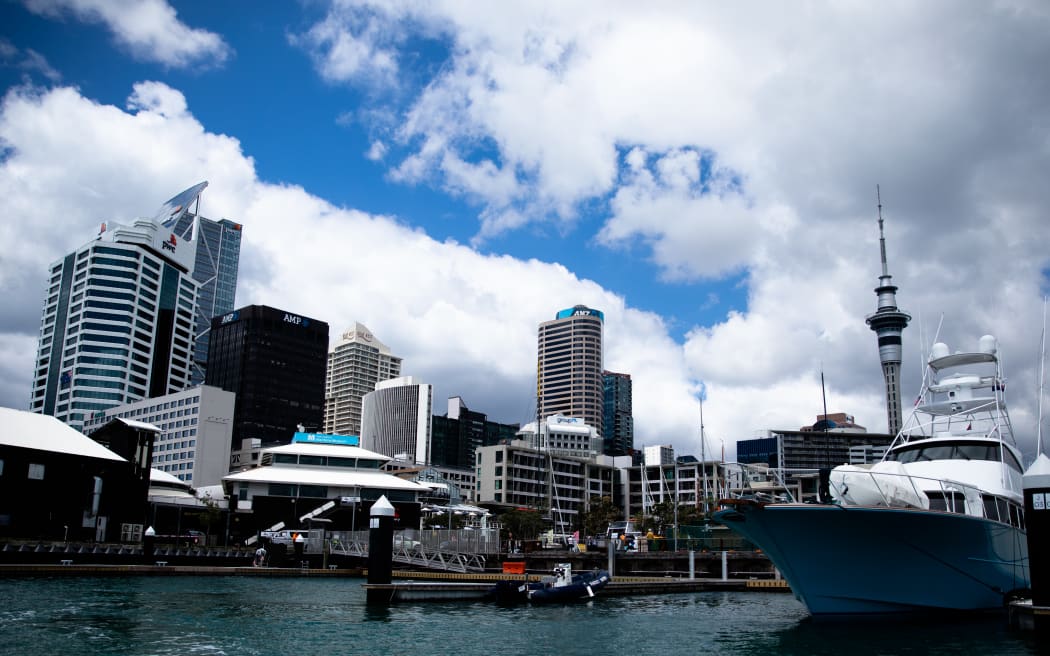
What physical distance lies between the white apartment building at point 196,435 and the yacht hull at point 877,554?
15498 cm

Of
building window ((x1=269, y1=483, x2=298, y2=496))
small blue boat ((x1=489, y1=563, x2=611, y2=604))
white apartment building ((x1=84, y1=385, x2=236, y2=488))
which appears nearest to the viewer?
small blue boat ((x1=489, y1=563, x2=611, y2=604))

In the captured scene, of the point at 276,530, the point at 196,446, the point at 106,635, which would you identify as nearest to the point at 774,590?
the point at 106,635

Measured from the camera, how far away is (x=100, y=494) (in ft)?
263

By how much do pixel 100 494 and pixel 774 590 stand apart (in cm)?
6089

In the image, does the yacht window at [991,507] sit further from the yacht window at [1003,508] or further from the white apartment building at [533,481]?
the white apartment building at [533,481]

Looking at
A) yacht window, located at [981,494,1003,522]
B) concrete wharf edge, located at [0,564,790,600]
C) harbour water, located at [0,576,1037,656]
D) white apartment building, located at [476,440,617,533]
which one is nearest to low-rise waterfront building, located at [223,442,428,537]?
concrete wharf edge, located at [0,564,790,600]

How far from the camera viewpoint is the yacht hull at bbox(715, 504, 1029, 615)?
32750 millimetres

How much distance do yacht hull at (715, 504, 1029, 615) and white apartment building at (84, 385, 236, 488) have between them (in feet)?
508

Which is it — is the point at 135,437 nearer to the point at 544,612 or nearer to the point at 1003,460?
the point at 544,612

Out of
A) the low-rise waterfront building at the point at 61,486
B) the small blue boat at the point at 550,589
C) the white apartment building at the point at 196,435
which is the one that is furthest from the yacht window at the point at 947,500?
the white apartment building at the point at 196,435

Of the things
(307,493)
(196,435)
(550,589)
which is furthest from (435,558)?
(196,435)

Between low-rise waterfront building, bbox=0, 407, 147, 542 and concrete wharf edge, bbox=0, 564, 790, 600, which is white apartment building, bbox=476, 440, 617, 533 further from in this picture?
concrete wharf edge, bbox=0, 564, 790, 600

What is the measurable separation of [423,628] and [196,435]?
153 meters

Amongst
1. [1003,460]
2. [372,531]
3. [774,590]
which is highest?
[1003,460]
